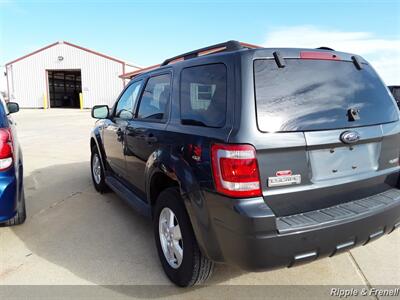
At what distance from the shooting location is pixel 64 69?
111 feet

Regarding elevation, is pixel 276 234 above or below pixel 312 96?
below

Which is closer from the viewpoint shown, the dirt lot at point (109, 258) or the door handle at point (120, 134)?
the dirt lot at point (109, 258)

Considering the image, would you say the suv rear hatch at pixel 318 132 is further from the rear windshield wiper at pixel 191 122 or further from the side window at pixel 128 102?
the side window at pixel 128 102

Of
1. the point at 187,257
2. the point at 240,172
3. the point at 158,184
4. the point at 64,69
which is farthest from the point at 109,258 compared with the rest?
the point at 64,69

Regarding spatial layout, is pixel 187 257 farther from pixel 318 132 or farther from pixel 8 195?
pixel 8 195

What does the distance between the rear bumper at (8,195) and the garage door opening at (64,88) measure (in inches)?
1395

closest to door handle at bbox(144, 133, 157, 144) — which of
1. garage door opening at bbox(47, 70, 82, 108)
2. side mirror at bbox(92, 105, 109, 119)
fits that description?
side mirror at bbox(92, 105, 109, 119)

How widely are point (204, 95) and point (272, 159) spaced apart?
2.39ft

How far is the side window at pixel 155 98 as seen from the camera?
316 cm

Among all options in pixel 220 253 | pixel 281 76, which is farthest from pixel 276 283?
pixel 281 76

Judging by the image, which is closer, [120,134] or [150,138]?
[150,138]

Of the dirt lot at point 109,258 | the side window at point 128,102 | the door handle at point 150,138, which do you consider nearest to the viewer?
the dirt lot at point 109,258

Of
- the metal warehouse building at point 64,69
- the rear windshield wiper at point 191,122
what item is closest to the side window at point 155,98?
the rear windshield wiper at point 191,122

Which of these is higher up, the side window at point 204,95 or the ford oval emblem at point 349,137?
the side window at point 204,95
